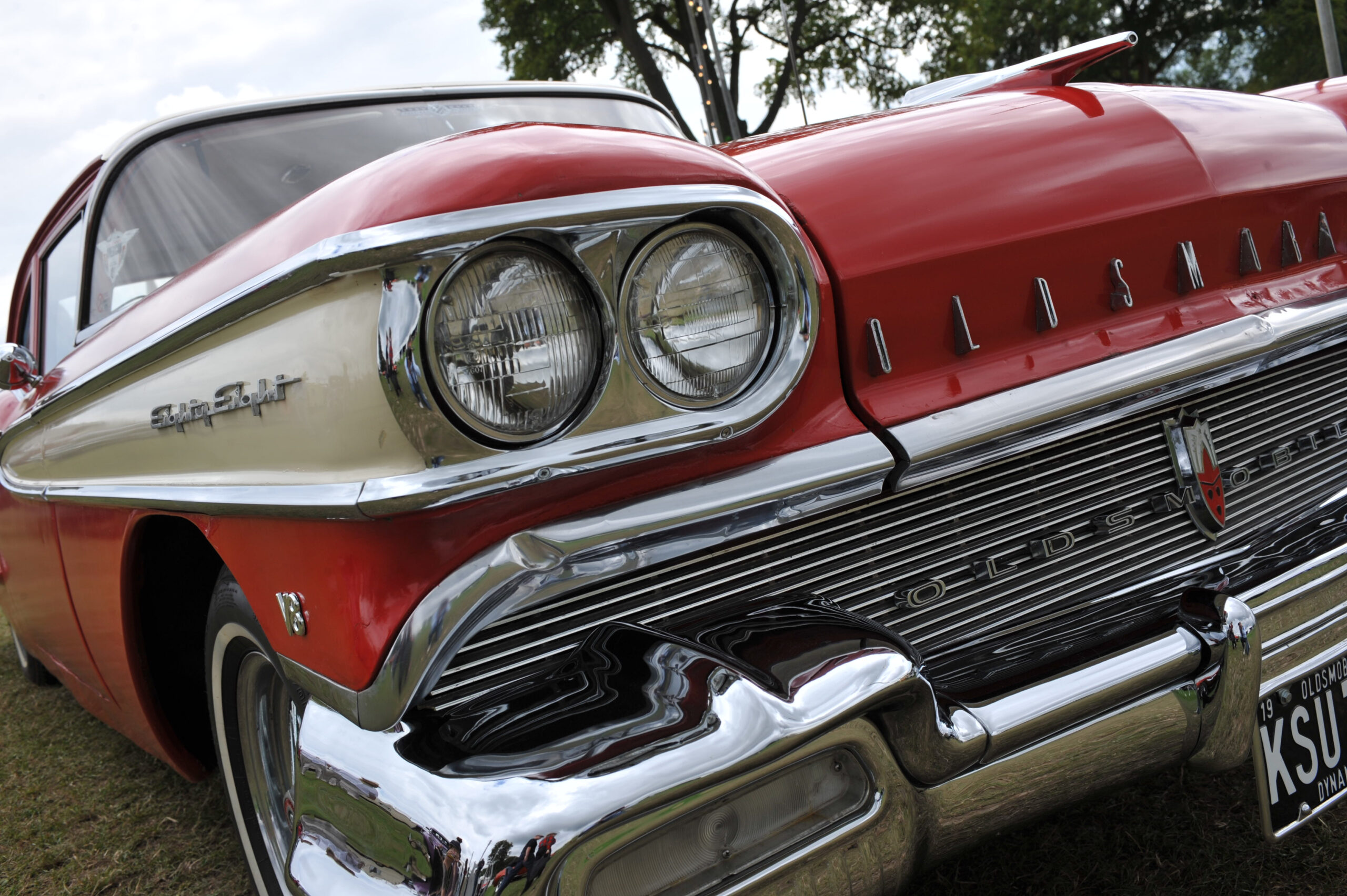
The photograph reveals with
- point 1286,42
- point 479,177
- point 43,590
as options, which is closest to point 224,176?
point 43,590

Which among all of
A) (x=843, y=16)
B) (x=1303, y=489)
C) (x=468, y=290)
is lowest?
(x=1303, y=489)

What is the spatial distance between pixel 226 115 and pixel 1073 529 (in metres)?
1.81

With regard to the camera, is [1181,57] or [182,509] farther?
[1181,57]

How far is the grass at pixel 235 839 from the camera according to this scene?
5.40ft

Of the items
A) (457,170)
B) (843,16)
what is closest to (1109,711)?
(457,170)

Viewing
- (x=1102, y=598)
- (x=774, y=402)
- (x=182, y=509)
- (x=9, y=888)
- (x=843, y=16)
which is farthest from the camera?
(x=843, y=16)

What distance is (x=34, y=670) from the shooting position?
12.7 feet

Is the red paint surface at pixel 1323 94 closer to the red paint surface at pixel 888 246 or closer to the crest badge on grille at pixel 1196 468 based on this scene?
the red paint surface at pixel 888 246

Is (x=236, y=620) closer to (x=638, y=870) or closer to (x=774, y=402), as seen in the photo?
(x=638, y=870)

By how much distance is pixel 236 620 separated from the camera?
139 cm

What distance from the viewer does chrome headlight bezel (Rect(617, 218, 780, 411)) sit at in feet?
3.57

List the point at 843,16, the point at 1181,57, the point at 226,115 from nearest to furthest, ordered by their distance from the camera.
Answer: the point at 226,115, the point at 843,16, the point at 1181,57

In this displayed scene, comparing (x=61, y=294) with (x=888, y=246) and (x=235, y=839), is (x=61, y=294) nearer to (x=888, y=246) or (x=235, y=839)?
(x=235, y=839)

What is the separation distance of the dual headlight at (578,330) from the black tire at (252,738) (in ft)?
1.99
